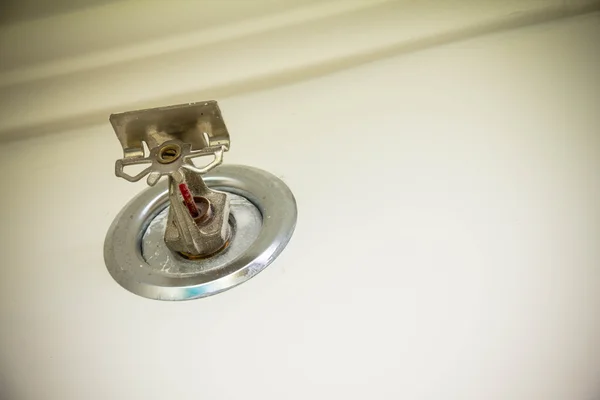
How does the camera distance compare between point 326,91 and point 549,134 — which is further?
point 326,91

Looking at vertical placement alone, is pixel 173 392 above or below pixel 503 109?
below

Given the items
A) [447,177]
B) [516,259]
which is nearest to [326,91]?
[447,177]

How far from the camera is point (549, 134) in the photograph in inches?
18.0

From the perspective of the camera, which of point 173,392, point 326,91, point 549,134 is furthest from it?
point 326,91

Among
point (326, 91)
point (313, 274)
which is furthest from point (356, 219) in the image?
point (326, 91)

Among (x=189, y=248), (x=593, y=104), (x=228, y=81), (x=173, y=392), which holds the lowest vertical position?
(x=173, y=392)

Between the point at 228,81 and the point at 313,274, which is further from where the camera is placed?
the point at 228,81

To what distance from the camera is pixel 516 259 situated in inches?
14.7

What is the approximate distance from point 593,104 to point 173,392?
481 millimetres

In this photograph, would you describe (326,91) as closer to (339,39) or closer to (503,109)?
(339,39)

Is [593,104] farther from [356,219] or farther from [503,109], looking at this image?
[356,219]

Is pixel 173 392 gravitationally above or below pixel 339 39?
below

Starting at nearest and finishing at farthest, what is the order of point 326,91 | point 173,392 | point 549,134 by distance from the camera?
point 173,392
point 549,134
point 326,91

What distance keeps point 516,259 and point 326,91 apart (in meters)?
0.29
